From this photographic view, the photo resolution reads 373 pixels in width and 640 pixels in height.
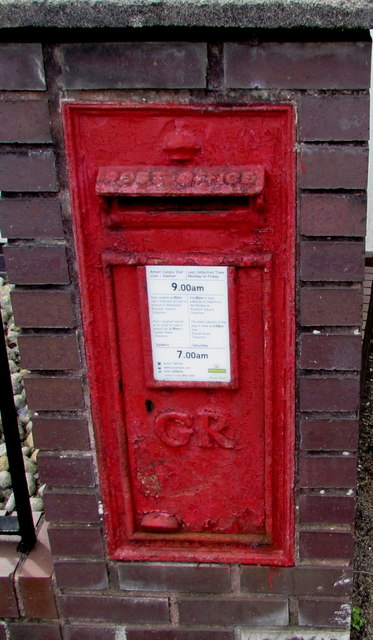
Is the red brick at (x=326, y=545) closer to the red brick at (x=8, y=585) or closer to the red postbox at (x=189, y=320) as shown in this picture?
the red postbox at (x=189, y=320)

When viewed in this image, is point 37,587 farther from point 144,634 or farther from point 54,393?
point 54,393

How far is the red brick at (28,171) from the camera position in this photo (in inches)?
→ 69.0

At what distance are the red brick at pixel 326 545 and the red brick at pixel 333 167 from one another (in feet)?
3.61

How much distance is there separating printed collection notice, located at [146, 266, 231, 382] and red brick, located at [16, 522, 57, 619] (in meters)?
0.88

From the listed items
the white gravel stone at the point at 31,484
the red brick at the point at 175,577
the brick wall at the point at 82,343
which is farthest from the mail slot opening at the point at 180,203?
the white gravel stone at the point at 31,484

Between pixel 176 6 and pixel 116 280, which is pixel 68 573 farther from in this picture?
pixel 176 6

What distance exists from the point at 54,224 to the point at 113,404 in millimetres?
567

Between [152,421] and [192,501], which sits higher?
[152,421]

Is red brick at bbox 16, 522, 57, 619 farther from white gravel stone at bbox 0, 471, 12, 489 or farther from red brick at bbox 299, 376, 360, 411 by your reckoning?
red brick at bbox 299, 376, 360, 411

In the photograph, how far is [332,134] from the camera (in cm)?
167

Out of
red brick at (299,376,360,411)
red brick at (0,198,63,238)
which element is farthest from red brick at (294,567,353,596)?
red brick at (0,198,63,238)

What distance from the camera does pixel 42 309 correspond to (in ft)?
6.31

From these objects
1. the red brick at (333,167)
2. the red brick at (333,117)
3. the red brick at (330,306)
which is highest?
the red brick at (333,117)

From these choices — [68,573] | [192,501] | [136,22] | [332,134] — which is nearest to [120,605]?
[68,573]
